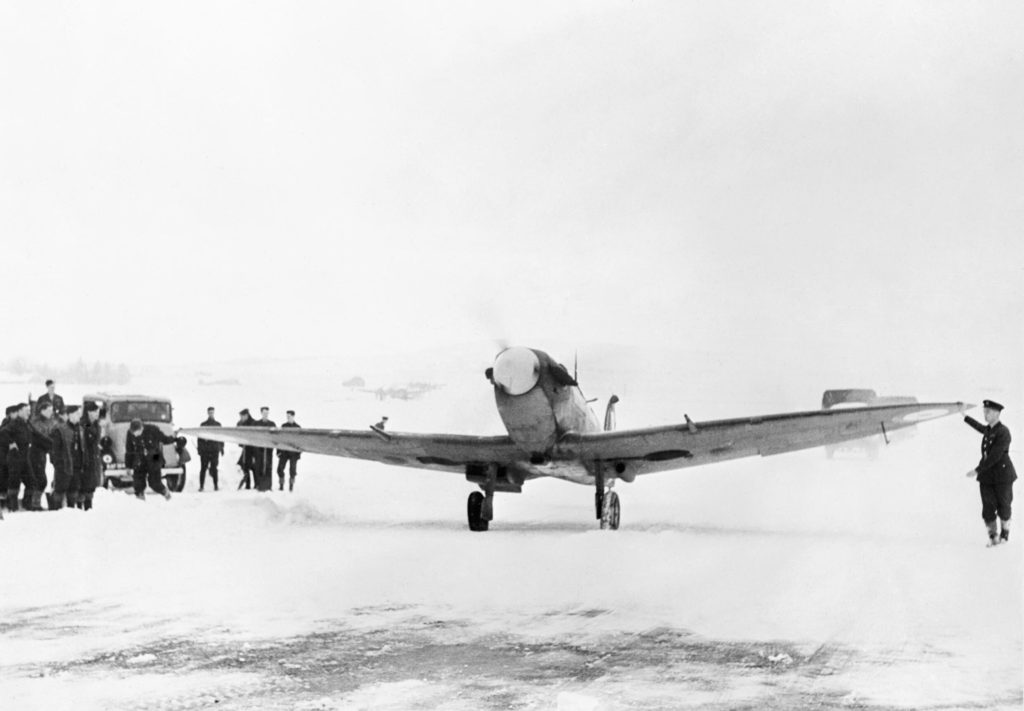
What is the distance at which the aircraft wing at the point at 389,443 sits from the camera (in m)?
12.5

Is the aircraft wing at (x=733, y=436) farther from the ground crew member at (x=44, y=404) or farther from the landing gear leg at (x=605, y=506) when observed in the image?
the ground crew member at (x=44, y=404)

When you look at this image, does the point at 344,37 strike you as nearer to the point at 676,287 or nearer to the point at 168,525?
the point at 676,287

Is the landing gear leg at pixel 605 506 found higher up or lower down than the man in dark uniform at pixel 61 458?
lower down

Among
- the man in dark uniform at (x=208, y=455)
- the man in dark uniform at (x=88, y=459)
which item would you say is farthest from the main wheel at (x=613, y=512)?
the man in dark uniform at (x=208, y=455)

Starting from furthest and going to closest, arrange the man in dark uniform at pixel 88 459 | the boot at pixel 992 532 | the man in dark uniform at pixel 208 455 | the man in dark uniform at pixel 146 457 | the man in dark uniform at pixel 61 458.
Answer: the man in dark uniform at pixel 208 455 → the man in dark uniform at pixel 146 457 → the man in dark uniform at pixel 88 459 → the man in dark uniform at pixel 61 458 → the boot at pixel 992 532

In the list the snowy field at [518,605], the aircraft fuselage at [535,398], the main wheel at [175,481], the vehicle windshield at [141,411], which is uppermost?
the vehicle windshield at [141,411]

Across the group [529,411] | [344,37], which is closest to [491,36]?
[344,37]

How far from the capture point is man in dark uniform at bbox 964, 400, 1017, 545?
9.62 m

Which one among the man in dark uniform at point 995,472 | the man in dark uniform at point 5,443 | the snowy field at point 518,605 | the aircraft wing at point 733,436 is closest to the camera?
the snowy field at point 518,605

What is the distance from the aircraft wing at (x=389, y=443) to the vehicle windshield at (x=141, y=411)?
5681 millimetres

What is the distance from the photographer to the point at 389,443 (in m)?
13.0

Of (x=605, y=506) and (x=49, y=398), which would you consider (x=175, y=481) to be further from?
(x=605, y=506)

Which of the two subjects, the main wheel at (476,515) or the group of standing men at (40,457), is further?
the main wheel at (476,515)

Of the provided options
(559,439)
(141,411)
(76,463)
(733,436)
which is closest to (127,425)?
(141,411)
